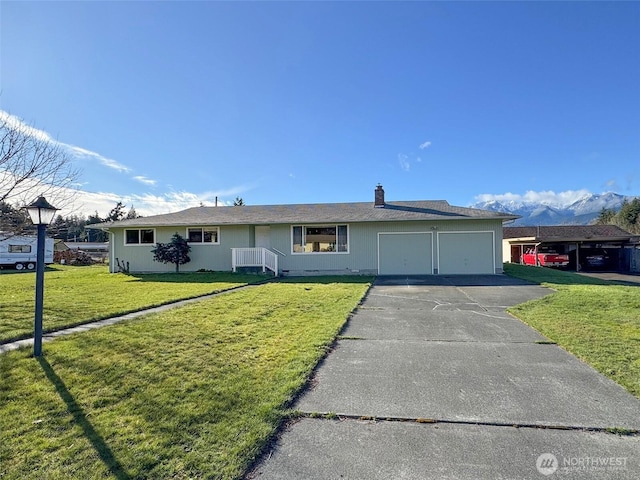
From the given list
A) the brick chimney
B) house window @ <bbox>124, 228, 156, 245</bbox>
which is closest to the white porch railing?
house window @ <bbox>124, 228, 156, 245</bbox>

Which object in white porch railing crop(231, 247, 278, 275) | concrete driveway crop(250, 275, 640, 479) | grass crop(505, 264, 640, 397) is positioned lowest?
concrete driveway crop(250, 275, 640, 479)

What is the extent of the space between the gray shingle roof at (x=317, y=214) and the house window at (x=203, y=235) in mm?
471

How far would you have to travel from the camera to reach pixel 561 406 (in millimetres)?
2969

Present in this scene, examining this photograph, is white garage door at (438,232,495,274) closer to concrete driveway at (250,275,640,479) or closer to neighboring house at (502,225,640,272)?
concrete driveway at (250,275,640,479)

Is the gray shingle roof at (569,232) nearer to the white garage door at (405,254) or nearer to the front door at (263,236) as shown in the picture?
the white garage door at (405,254)

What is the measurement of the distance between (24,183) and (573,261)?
29.5 metres

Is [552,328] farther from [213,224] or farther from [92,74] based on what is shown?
[213,224]

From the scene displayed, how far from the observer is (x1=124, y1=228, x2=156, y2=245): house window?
17453 millimetres

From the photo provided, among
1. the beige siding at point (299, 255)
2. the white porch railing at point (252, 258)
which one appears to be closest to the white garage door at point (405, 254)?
the beige siding at point (299, 255)

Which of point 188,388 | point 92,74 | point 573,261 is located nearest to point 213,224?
point 92,74

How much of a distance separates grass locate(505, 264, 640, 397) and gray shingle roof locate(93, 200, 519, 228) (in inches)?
269

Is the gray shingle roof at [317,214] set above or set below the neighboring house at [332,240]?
above

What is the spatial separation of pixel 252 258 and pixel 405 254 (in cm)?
718

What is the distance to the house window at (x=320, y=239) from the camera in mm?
16266
